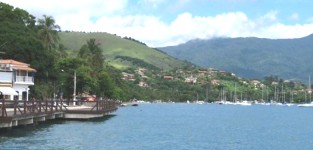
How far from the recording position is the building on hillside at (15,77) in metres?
76.2

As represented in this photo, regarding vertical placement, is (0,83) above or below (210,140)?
above

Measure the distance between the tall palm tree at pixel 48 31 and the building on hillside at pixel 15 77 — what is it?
20.6 m

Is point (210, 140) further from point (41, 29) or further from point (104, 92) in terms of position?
point (104, 92)

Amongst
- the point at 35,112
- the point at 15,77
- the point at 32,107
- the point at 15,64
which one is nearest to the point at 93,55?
the point at 15,77

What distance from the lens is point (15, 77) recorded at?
261 ft

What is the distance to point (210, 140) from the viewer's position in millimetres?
51250

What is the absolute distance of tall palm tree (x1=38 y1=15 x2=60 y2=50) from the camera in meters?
106

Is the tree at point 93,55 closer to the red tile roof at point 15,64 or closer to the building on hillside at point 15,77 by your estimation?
the building on hillside at point 15,77

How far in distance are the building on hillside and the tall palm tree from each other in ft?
67.6

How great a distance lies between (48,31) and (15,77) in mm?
27631

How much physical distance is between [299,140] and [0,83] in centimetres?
4121

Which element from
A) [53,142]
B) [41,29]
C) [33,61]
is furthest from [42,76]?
[53,142]

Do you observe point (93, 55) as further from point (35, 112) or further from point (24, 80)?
point (35, 112)

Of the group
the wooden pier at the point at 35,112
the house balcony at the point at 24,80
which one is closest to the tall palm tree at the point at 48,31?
the house balcony at the point at 24,80
